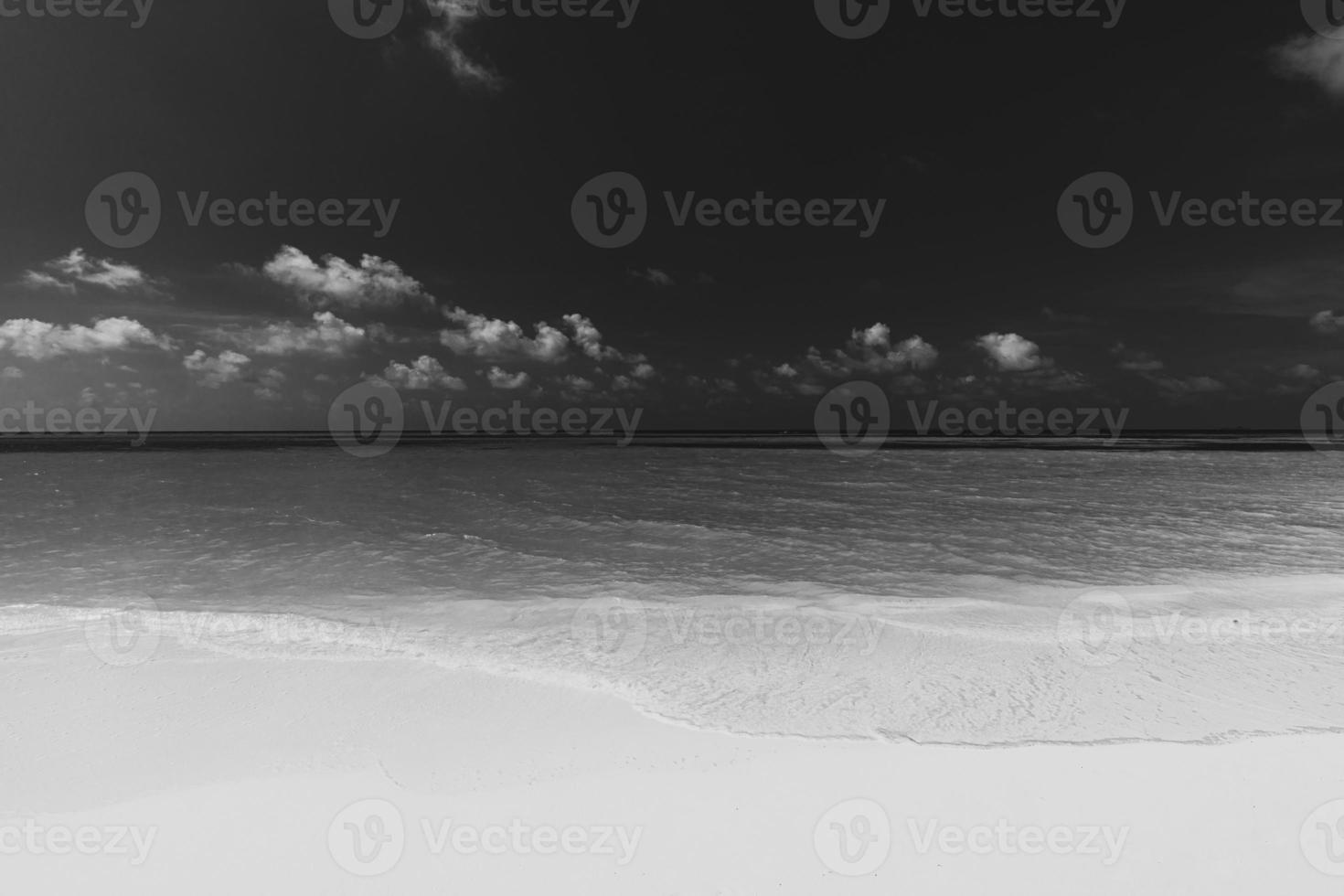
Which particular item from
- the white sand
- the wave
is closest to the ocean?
the wave

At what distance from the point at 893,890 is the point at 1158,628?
6.06 meters

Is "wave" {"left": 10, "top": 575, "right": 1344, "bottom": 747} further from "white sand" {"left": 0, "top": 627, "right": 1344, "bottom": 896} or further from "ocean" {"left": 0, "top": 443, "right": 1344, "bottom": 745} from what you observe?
"white sand" {"left": 0, "top": 627, "right": 1344, "bottom": 896}

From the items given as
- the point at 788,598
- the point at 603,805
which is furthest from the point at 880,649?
the point at 603,805

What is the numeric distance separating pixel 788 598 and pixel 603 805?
5589 millimetres

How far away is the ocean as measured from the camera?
546 centimetres

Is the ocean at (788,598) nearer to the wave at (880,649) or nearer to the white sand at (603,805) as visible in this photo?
the wave at (880,649)

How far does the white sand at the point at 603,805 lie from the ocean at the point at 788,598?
0.50 metres

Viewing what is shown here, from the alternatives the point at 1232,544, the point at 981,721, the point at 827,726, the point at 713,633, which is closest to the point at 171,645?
the point at 713,633

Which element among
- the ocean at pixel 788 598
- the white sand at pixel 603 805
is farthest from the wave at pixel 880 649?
the white sand at pixel 603 805

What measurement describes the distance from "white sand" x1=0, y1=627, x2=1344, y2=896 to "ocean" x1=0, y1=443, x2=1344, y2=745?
504mm

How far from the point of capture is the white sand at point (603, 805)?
3369mm

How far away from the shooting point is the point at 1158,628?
7.41m

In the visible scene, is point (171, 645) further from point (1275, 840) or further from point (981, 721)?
point (1275, 840)

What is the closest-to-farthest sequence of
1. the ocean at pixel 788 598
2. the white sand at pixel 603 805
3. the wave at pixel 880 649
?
the white sand at pixel 603 805, the wave at pixel 880 649, the ocean at pixel 788 598
